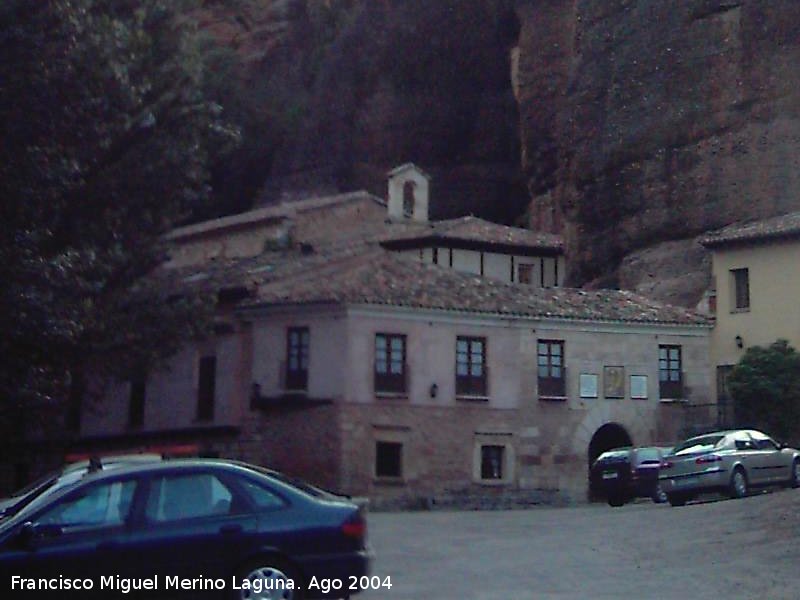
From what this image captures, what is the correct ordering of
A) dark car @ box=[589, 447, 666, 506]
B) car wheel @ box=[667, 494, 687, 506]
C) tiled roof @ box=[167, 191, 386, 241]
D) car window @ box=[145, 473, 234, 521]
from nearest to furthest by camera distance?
car window @ box=[145, 473, 234, 521] < car wheel @ box=[667, 494, 687, 506] < dark car @ box=[589, 447, 666, 506] < tiled roof @ box=[167, 191, 386, 241]

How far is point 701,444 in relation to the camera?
26.1m

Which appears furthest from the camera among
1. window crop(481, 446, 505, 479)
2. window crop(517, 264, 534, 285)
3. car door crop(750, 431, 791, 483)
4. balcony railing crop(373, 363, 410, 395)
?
window crop(517, 264, 534, 285)

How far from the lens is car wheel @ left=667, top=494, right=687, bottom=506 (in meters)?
25.9

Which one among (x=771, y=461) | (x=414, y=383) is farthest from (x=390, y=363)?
(x=771, y=461)

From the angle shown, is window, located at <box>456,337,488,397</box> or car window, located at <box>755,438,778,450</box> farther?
window, located at <box>456,337,488,397</box>

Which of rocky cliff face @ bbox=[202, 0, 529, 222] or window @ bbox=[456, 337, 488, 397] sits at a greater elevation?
rocky cliff face @ bbox=[202, 0, 529, 222]

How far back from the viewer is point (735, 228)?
4194 cm

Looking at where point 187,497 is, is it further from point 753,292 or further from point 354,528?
point 753,292

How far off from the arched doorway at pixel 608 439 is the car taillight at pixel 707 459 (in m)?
10.4

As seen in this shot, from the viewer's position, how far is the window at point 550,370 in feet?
114

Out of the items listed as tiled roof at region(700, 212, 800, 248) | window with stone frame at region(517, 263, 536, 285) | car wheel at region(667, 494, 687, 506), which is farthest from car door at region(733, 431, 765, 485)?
window with stone frame at region(517, 263, 536, 285)

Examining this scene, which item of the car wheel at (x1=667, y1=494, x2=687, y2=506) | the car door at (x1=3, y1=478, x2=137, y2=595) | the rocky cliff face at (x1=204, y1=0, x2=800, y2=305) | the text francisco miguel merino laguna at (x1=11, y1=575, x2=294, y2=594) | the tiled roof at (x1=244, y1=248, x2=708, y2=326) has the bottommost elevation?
the text francisco miguel merino laguna at (x1=11, y1=575, x2=294, y2=594)

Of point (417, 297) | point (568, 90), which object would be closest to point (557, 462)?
point (417, 297)

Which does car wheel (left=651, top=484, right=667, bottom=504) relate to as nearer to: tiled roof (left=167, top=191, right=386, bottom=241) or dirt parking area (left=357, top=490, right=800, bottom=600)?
dirt parking area (left=357, top=490, right=800, bottom=600)
